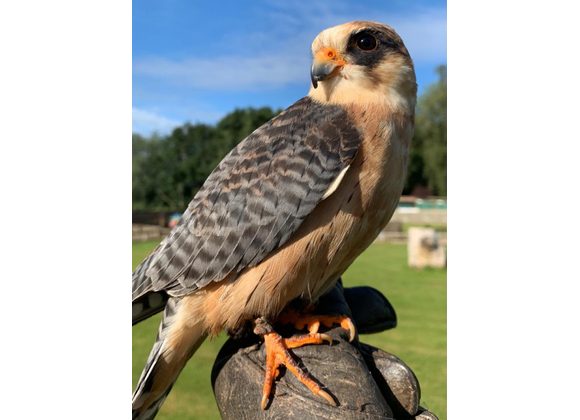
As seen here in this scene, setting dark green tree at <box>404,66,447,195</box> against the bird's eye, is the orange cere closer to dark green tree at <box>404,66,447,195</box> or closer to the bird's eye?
the bird's eye

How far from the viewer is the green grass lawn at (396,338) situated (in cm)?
268

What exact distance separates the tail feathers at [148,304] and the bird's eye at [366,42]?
33.2 inches

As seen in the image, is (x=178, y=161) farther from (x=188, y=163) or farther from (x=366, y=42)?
(x=366, y=42)

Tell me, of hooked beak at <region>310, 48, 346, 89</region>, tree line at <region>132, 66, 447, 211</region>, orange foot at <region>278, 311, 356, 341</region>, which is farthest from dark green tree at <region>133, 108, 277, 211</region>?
hooked beak at <region>310, 48, 346, 89</region>

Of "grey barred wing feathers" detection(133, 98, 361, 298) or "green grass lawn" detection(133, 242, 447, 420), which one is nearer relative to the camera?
"grey barred wing feathers" detection(133, 98, 361, 298)

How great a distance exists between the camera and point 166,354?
1343mm

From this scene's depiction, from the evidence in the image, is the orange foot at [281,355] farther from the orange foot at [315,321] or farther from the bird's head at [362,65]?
the bird's head at [362,65]

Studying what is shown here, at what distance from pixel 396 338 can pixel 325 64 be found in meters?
2.69

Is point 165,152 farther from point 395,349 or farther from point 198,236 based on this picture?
point 395,349

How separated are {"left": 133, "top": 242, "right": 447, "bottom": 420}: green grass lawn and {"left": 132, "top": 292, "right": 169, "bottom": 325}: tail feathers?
448 mm

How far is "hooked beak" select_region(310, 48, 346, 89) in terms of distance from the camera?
48.9 inches

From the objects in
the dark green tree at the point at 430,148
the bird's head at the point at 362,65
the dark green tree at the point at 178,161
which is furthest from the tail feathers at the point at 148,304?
the dark green tree at the point at 430,148

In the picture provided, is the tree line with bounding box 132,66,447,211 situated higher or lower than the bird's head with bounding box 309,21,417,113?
lower

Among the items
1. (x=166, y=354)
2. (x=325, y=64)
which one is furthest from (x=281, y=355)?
(x=325, y=64)
